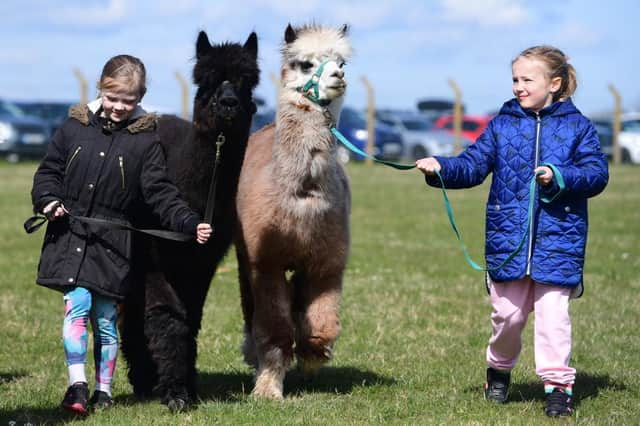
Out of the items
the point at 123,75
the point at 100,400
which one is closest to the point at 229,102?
the point at 123,75

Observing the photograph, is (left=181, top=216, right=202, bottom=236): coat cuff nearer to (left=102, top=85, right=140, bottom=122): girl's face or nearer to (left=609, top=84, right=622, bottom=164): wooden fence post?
(left=102, top=85, right=140, bottom=122): girl's face

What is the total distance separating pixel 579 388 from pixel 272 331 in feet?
5.91

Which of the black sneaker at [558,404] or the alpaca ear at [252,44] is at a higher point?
the alpaca ear at [252,44]

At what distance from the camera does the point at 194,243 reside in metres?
5.25

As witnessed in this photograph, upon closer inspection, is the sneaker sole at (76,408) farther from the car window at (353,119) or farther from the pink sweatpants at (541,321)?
the car window at (353,119)

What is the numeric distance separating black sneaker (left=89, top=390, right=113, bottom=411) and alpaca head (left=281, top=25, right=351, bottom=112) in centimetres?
189

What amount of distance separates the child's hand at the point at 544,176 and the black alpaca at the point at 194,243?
4.86 ft

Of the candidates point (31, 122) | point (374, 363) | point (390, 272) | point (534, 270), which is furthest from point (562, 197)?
point (31, 122)

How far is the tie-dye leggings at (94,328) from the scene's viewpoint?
502 cm

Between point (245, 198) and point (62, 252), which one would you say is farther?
point (245, 198)

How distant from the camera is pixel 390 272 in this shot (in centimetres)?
1045

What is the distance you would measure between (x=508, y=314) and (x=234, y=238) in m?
1.64

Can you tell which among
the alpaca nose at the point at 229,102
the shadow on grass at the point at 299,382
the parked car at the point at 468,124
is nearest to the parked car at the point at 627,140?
the parked car at the point at 468,124

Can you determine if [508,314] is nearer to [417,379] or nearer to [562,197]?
[562,197]
